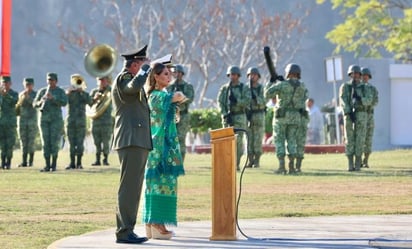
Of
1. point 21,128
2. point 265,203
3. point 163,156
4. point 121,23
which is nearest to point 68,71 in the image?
point 121,23

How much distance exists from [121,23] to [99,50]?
27596mm

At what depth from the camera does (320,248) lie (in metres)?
12.1

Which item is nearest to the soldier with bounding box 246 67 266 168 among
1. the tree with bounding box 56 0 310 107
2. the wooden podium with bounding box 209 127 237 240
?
the wooden podium with bounding box 209 127 237 240

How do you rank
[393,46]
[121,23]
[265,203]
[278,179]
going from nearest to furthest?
[265,203] < [278,179] < [393,46] < [121,23]

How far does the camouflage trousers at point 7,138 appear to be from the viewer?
94.1 feet

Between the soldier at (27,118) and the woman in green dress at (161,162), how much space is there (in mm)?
15751

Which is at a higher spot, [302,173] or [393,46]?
[393,46]

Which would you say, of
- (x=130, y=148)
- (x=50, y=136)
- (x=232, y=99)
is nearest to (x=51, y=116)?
(x=50, y=136)

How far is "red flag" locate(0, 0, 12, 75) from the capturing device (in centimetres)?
1073

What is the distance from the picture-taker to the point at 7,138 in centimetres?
2891

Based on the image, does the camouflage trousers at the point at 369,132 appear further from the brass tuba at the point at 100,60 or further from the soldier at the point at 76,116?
the soldier at the point at 76,116

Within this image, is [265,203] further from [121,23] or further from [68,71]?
[68,71]

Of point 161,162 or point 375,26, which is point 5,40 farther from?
point 375,26

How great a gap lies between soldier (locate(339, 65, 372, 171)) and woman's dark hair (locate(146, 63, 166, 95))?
13.3 metres
